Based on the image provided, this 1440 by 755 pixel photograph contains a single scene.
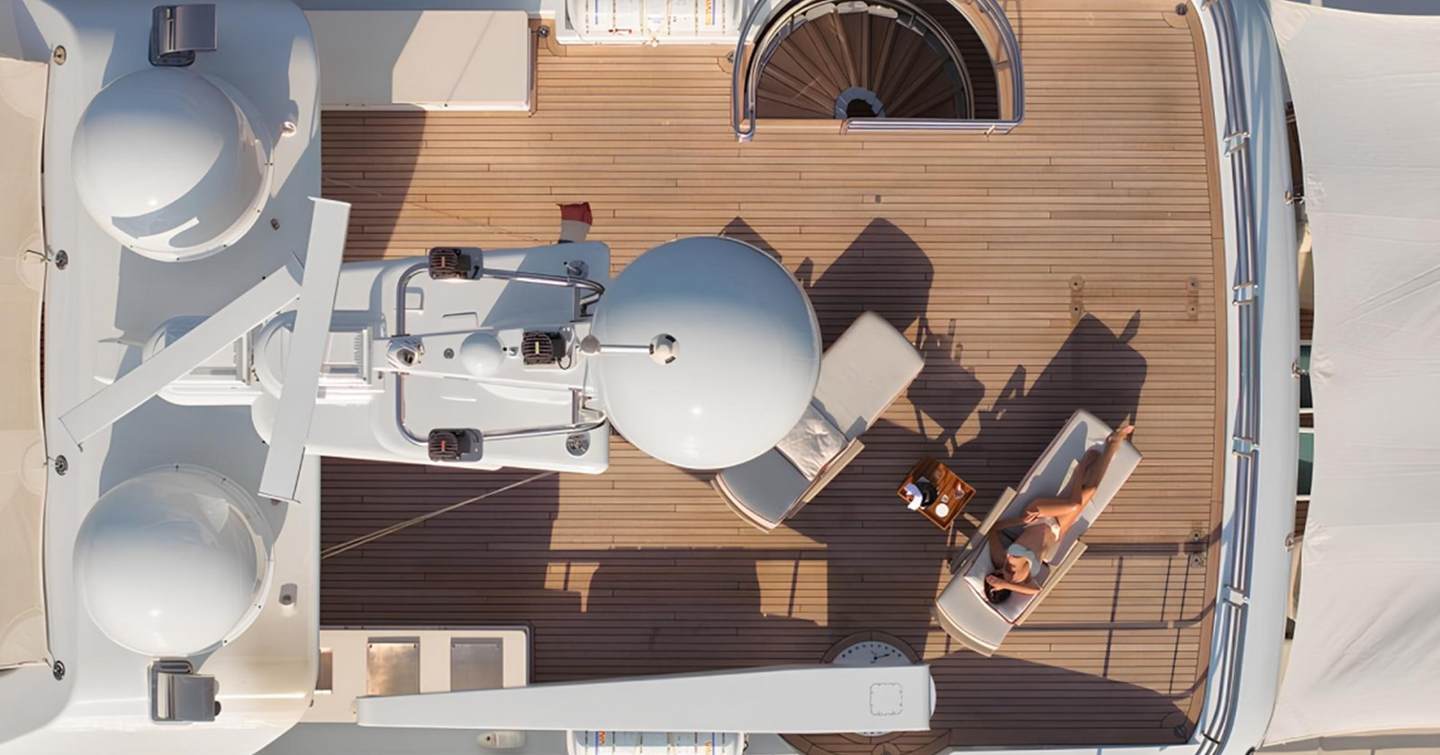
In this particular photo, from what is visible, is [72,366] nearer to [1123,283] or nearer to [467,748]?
[467,748]

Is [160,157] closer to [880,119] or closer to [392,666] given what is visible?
[392,666]

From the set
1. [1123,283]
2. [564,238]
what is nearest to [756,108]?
[564,238]

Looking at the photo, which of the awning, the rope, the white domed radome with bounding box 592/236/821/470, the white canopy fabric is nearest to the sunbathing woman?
the white canopy fabric

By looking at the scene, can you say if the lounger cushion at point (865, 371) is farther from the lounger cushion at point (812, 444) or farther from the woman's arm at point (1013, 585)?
the woman's arm at point (1013, 585)

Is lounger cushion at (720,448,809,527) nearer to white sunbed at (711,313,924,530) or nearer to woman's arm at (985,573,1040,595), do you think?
white sunbed at (711,313,924,530)

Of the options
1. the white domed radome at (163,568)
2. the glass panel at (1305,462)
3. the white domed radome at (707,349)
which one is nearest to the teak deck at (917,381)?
the glass panel at (1305,462)

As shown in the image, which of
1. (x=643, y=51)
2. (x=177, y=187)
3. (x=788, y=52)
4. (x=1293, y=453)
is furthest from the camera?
(x=788, y=52)
